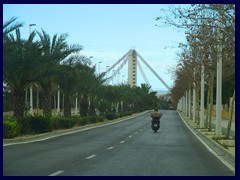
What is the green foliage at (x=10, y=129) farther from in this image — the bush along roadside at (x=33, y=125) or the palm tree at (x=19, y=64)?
the palm tree at (x=19, y=64)

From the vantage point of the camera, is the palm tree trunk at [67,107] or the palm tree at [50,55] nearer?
the palm tree at [50,55]

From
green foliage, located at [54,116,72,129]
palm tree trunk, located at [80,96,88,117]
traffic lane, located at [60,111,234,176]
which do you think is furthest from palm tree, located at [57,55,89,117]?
traffic lane, located at [60,111,234,176]

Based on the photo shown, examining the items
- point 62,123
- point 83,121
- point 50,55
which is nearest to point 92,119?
point 83,121

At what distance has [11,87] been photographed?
29.9 metres

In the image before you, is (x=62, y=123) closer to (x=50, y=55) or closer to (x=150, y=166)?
(x=50, y=55)

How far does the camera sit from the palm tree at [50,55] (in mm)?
30516

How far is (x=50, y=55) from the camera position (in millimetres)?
30609

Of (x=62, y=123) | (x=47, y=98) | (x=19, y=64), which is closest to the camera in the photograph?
(x=19, y=64)

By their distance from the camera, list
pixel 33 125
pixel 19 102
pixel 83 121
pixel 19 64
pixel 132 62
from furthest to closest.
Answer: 1. pixel 132 62
2. pixel 83 121
3. pixel 19 102
4. pixel 33 125
5. pixel 19 64

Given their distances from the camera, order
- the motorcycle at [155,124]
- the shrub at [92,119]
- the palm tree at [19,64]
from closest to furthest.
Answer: the palm tree at [19,64] < the motorcycle at [155,124] < the shrub at [92,119]

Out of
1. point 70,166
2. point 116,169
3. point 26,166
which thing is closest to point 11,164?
point 26,166

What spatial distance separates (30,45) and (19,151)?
11.7 m

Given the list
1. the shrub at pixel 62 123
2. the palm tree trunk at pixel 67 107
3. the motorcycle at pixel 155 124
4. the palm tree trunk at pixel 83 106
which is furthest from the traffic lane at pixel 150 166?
the palm tree trunk at pixel 83 106

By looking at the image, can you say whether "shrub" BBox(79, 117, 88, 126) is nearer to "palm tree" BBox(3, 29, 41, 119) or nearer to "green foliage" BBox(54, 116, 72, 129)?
"green foliage" BBox(54, 116, 72, 129)
